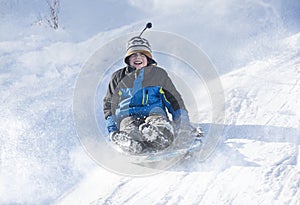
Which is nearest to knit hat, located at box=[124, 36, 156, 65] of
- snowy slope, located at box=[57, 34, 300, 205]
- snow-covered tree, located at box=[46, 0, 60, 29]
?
snowy slope, located at box=[57, 34, 300, 205]

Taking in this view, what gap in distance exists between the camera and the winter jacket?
363cm

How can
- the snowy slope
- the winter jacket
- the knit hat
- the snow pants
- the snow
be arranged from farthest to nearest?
the knit hat
the winter jacket
the snow pants
the snow
the snowy slope

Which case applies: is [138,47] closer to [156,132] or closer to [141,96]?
[141,96]

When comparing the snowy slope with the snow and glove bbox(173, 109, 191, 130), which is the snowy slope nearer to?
the snow

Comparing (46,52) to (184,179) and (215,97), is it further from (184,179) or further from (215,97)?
(184,179)

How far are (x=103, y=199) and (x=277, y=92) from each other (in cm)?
268

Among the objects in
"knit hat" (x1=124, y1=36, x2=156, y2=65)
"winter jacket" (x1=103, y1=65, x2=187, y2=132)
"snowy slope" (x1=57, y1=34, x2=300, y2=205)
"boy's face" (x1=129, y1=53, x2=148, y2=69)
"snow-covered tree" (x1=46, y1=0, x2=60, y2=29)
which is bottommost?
"snowy slope" (x1=57, y1=34, x2=300, y2=205)

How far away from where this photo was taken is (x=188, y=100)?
187 inches

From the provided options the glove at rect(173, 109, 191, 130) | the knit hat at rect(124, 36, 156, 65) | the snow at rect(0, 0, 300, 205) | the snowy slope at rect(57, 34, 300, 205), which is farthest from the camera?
the knit hat at rect(124, 36, 156, 65)

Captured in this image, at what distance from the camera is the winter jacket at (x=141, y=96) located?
363 cm

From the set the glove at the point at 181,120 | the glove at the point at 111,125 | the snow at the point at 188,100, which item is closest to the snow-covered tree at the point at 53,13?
the snow at the point at 188,100

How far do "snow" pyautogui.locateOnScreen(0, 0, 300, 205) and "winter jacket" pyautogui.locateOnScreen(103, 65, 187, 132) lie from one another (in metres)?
0.53

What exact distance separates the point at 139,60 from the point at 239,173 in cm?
163

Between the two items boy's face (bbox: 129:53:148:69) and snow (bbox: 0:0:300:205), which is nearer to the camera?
snow (bbox: 0:0:300:205)
